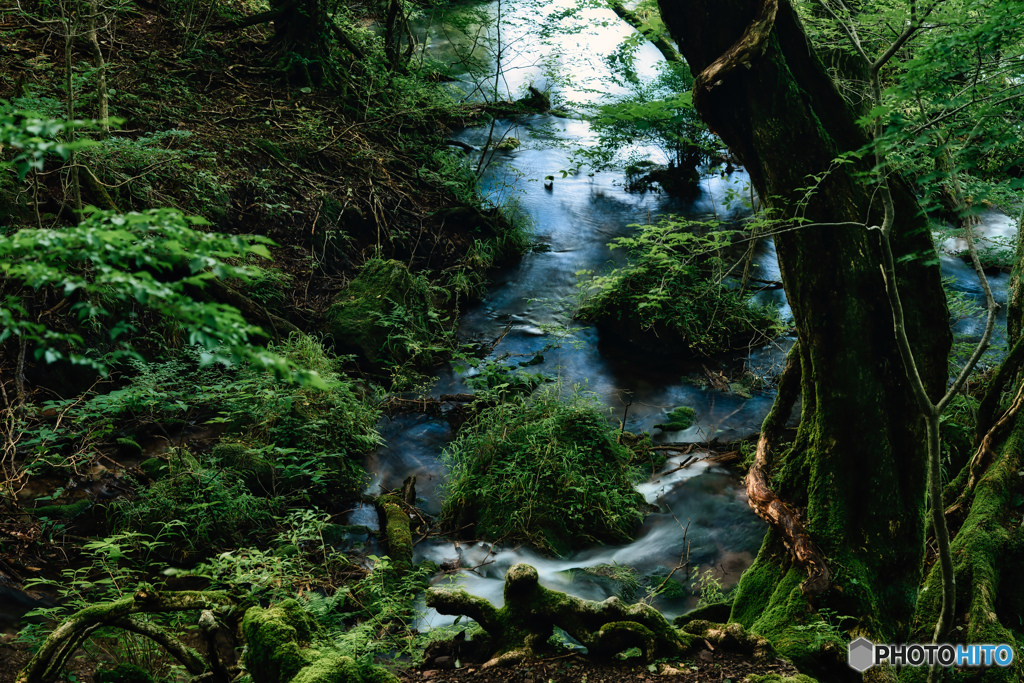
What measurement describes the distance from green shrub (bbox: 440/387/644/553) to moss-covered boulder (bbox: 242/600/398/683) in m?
3.43

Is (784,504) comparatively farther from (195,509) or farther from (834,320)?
(195,509)

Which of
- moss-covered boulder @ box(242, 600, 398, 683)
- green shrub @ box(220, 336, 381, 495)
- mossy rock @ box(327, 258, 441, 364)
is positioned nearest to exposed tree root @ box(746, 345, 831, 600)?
moss-covered boulder @ box(242, 600, 398, 683)

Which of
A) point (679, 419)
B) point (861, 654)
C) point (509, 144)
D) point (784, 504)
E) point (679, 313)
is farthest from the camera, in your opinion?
point (509, 144)

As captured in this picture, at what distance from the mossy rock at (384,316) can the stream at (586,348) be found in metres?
0.67

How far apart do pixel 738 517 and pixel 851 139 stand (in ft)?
12.5

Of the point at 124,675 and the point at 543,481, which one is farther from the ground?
the point at 124,675

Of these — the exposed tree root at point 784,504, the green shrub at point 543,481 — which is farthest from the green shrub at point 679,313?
the exposed tree root at point 784,504

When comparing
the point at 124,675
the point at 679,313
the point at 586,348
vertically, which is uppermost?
the point at 124,675

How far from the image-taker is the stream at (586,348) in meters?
6.04

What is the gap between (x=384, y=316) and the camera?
8.95 meters

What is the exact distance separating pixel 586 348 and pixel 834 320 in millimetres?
5998

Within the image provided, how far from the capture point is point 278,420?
6.64 metres

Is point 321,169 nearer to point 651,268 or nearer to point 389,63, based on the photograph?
point 389,63

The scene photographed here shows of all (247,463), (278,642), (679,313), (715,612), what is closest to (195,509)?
(247,463)
